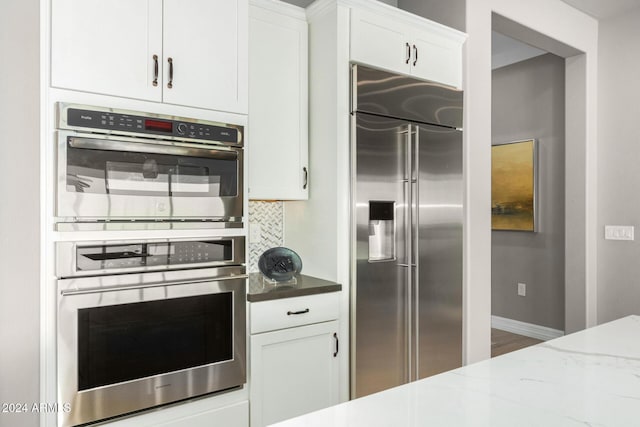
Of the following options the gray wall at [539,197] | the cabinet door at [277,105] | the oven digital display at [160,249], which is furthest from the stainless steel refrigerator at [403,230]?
the gray wall at [539,197]

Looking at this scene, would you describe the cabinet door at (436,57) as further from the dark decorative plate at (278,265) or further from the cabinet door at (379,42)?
the dark decorative plate at (278,265)

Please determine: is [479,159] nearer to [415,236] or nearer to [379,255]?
[415,236]

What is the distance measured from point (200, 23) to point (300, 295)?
1.31 meters

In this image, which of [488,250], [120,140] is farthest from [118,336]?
[488,250]

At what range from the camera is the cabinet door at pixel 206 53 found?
73.9 inches

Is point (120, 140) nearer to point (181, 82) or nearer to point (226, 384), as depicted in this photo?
point (181, 82)

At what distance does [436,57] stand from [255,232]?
154 cm

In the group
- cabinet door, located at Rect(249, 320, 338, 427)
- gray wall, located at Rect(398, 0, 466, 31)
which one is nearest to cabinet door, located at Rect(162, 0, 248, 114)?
cabinet door, located at Rect(249, 320, 338, 427)

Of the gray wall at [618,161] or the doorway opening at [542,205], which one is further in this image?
the doorway opening at [542,205]

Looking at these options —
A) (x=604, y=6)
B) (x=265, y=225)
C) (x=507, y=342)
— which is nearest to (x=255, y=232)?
(x=265, y=225)

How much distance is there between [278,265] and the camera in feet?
7.57

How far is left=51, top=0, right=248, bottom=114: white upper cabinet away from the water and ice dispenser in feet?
3.03

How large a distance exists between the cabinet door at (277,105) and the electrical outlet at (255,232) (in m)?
0.33

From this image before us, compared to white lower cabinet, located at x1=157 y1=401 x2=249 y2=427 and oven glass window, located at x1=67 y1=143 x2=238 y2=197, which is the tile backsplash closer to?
oven glass window, located at x1=67 y1=143 x2=238 y2=197
